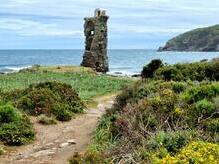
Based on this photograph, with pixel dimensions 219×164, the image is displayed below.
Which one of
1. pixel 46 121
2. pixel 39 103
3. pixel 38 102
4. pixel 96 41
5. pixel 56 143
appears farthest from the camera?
pixel 96 41

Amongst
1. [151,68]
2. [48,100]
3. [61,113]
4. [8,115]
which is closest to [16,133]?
[8,115]

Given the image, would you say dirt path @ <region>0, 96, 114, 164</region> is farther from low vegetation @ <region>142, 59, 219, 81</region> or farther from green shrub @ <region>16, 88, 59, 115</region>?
low vegetation @ <region>142, 59, 219, 81</region>

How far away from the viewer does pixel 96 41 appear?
55.0 m

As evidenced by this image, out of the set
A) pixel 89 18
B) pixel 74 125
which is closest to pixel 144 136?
pixel 74 125

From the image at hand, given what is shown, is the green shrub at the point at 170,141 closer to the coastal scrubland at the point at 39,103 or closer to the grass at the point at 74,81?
the coastal scrubland at the point at 39,103

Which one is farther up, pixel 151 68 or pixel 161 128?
pixel 151 68

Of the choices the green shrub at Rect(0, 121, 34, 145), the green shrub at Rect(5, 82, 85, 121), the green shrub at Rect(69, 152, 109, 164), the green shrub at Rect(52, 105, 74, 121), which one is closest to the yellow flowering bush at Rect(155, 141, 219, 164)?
the green shrub at Rect(69, 152, 109, 164)

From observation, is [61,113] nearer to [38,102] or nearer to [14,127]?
[38,102]

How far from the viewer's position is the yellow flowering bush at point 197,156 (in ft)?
32.0

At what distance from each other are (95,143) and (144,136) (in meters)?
3.27

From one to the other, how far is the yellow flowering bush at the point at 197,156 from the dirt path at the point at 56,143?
665cm

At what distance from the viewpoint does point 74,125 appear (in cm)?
2252

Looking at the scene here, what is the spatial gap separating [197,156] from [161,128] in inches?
221

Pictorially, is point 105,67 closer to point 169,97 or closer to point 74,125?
point 74,125
